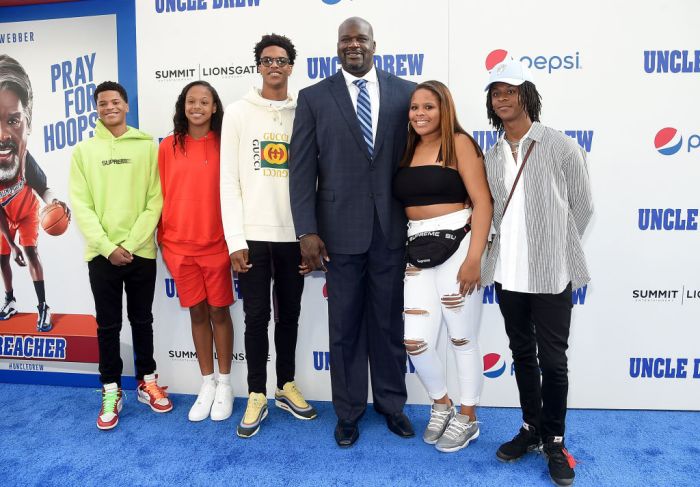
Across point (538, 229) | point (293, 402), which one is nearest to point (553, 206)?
point (538, 229)

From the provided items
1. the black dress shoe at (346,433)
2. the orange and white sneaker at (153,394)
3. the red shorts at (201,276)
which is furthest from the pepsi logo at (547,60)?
the orange and white sneaker at (153,394)

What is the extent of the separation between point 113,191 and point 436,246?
5.79 ft

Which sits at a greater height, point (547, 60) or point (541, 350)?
point (547, 60)

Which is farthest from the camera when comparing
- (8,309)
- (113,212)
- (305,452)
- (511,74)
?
(8,309)

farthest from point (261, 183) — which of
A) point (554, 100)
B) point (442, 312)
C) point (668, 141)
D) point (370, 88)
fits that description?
point (668, 141)

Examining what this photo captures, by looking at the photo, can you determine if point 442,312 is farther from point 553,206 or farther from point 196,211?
point 196,211

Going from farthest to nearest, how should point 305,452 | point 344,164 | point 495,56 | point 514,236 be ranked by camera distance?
1. point 495,56
2. point 305,452
3. point 344,164
4. point 514,236

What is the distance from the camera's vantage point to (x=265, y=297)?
268cm

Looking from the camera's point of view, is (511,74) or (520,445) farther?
(520,445)

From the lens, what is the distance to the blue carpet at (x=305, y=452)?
89.8 inches

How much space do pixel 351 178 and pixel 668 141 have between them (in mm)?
1852

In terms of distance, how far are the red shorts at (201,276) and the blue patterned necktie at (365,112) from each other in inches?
40.5

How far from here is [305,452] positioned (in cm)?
250

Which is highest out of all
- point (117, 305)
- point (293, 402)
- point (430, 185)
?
point (430, 185)
